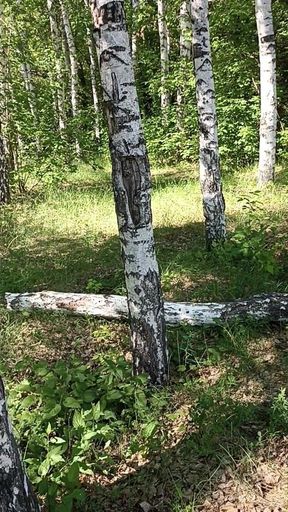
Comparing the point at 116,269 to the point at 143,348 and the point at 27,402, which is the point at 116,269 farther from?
the point at 27,402

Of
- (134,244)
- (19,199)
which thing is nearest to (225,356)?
(134,244)

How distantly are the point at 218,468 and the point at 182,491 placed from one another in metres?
0.30

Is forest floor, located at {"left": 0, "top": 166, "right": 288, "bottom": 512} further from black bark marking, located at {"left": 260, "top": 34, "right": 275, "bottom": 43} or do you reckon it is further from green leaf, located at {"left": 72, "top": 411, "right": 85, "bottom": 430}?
black bark marking, located at {"left": 260, "top": 34, "right": 275, "bottom": 43}

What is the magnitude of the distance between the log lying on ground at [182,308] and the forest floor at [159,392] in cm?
12

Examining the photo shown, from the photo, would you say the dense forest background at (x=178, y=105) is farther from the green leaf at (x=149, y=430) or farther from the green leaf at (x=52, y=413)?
the green leaf at (x=149, y=430)

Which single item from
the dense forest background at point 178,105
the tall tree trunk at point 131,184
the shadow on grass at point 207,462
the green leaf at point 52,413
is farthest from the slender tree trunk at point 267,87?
the green leaf at point 52,413

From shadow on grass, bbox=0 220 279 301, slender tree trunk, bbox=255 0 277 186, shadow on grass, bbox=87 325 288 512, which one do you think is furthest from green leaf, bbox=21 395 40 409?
slender tree trunk, bbox=255 0 277 186

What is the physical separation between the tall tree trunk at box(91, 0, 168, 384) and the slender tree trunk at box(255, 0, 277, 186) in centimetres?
690

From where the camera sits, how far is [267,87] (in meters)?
9.38

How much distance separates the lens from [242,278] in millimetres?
5707

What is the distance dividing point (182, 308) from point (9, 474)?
295 centimetres

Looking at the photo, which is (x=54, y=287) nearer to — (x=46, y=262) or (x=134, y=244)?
(x=46, y=262)

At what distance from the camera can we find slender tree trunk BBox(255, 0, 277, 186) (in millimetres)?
9047

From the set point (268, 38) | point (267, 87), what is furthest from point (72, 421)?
point (268, 38)
